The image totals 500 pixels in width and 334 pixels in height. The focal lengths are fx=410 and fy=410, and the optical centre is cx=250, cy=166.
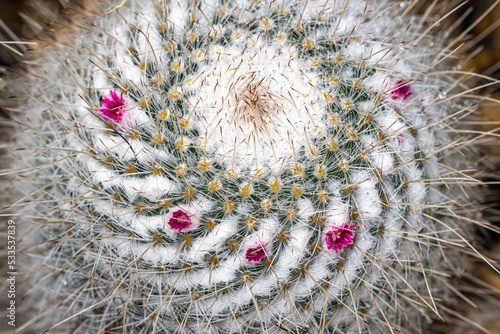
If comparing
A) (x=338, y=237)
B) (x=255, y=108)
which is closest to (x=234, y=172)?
(x=255, y=108)

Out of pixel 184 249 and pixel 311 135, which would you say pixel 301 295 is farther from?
pixel 311 135

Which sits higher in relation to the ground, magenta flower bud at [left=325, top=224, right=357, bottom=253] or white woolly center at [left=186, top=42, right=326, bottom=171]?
white woolly center at [left=186, top=42, right=326, bottom=171]

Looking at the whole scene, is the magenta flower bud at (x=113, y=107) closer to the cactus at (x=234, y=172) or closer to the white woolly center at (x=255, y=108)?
the cactus at (x=234, y=172)

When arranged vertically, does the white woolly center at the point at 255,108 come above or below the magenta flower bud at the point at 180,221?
above

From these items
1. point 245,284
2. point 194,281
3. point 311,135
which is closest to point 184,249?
point 194,281

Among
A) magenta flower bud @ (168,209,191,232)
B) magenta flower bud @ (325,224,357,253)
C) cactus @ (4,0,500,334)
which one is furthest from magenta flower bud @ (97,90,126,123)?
magenta flower bud @ (325,224,357,253)

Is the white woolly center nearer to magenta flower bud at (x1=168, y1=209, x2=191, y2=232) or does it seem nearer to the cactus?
the cactus

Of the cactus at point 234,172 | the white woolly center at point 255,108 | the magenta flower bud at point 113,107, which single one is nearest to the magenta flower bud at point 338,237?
the cactus at point 234,172
